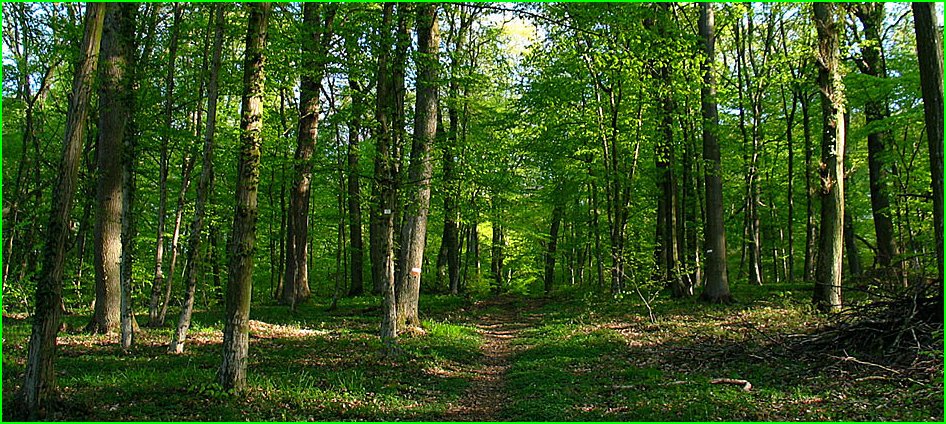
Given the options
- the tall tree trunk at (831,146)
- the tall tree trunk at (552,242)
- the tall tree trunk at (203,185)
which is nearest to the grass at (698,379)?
the tall tree trunk at (831,146)

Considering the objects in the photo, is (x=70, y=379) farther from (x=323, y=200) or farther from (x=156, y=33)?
(x=323, y=200)

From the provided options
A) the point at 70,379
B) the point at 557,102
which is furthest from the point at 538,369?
the point at 557,102

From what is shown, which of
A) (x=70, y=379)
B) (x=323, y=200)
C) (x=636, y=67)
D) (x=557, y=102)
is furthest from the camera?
(x=323, y=200)

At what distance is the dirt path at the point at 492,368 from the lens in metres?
7.21

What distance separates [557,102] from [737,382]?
45.6 ft

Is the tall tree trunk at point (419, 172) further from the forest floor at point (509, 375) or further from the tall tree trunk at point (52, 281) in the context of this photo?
the tall tree trunk at point (52, 281)

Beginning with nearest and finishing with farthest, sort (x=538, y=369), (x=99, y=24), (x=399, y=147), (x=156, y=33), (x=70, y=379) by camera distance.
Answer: (x=99, y=24), (x=70, y=379), (x=538, y=369), (x=399, y=147), (x=156, y=33)

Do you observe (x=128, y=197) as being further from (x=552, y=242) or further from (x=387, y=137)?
(x=552, y=242)

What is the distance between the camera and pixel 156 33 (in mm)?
12055

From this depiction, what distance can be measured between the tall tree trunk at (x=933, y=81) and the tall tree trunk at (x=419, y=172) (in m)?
7.58

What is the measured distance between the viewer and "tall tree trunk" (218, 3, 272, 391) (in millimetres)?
Answer: 7016

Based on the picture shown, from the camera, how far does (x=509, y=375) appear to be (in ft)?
30.9

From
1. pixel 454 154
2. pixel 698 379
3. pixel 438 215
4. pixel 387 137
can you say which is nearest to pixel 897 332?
pixel 698 379

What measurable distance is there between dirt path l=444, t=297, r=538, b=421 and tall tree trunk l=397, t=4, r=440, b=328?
1.98m
